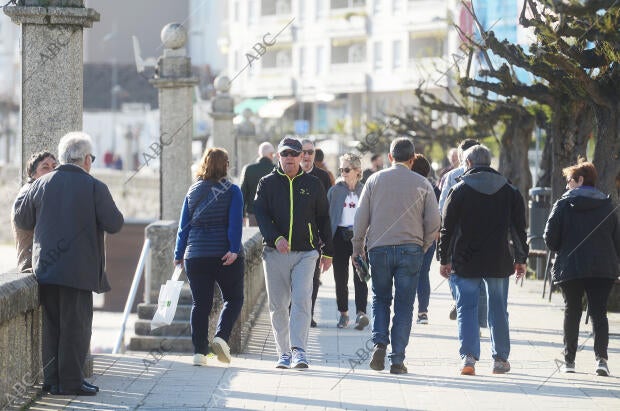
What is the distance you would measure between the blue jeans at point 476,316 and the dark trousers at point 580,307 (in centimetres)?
53

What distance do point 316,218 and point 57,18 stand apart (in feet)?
8.58

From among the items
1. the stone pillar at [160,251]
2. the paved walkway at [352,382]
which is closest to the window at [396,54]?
the stone pillar at [160,251]

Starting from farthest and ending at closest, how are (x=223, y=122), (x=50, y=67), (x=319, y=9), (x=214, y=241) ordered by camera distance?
(x=319, y=9) < (x=223, y=122) < (x=214, y=241) < (x=50, y=67)

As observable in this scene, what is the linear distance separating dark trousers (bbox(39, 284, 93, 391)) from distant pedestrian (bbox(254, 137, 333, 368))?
2.25 metres

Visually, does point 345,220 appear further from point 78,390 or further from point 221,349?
point 78,390

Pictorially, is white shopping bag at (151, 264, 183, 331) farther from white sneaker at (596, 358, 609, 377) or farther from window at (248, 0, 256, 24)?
window at (248, 0, 256, 24)

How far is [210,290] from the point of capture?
42.3 feet

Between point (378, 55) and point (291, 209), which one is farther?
point (378, 55)

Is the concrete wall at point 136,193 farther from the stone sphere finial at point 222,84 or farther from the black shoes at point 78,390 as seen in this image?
the black shoes at point 78,390

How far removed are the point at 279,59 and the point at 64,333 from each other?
7957cm

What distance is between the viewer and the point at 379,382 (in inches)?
473

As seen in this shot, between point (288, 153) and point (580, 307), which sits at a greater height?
point (288, 153)

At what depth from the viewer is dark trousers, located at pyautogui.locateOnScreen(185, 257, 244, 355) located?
41.9 ft

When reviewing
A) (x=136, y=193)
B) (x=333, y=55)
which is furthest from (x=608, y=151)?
(x=333, y=55)
